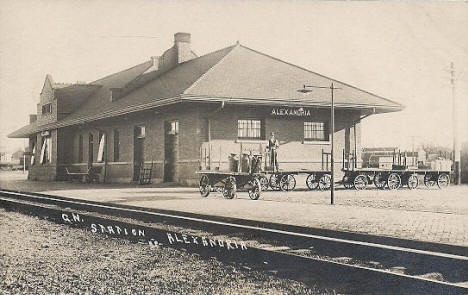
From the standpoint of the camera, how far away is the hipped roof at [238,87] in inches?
816

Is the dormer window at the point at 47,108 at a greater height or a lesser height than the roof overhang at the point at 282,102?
greater

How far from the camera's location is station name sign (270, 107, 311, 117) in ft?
71.2

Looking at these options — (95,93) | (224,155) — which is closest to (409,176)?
(224,155)

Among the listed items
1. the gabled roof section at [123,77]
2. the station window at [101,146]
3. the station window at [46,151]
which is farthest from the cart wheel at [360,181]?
the station window at [46,151]

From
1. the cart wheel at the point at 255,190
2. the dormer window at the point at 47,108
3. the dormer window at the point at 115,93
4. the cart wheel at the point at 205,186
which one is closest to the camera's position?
the cart wheel at the point at 255,190

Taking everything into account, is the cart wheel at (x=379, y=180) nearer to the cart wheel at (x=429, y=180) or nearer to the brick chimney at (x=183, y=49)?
the cart wheel at (x=429, y=180)

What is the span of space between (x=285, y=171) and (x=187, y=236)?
10680 millimetres

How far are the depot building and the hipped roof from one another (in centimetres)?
4

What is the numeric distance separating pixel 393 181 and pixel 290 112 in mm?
4890

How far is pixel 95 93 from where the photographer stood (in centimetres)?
3341

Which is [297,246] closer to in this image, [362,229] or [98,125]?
[362,229]

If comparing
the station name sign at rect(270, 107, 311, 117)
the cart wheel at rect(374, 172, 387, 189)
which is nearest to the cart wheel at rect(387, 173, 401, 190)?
the cart wheel at rect(374, 172, 387, 189)

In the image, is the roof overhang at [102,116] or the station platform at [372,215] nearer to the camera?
the station platform at [372,215]

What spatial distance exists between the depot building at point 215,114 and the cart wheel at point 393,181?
335 cm
